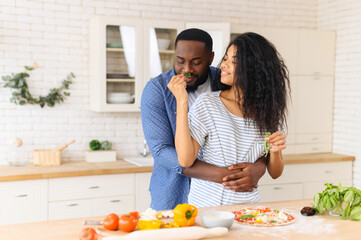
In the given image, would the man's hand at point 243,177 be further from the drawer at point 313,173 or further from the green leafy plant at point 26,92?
the green leafy plant at point 26,92

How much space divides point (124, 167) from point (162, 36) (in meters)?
1.32

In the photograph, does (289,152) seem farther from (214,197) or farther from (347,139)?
(214,197)

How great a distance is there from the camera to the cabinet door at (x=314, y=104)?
16.3 ft

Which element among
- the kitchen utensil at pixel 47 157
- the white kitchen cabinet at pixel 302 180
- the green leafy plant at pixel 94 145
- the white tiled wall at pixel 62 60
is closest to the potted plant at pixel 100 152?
the green leafy plant at pixel 94 145

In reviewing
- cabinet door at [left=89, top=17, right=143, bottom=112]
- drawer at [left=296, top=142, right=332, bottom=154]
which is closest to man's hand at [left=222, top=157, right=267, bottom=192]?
cabinet door at [left=89, top=17, right=143, bottom=112]

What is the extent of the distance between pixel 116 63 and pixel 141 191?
4.02 ft

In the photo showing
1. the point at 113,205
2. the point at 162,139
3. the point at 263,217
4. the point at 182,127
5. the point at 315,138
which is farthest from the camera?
the point at 315,138

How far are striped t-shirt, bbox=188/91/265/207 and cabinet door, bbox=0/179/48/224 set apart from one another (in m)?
1.89

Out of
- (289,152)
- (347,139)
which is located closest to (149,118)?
(289,152)

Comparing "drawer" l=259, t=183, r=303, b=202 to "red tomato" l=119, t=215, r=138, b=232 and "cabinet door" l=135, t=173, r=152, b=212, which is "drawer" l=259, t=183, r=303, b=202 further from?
"red tomato" l=119, t=215, r=138, b=232

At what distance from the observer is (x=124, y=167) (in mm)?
4043

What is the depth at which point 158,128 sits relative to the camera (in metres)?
2.47

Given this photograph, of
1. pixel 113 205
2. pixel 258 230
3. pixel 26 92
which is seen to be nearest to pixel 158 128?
pixel 258 230

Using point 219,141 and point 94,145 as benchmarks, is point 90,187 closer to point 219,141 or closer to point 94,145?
point 94,145
